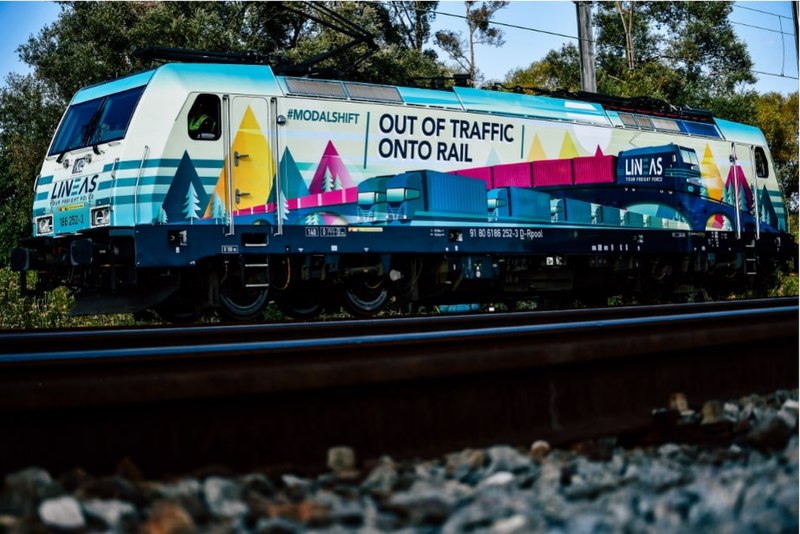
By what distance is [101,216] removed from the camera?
37.6 ft

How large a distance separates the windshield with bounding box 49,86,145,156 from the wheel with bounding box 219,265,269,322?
2.05 meters

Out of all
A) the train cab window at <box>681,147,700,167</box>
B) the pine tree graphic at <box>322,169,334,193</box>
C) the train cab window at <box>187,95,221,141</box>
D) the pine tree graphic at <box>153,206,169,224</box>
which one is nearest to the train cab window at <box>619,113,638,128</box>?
the train cab window at <box>681,147,700,167</box>

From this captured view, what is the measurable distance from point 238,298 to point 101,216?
1.86 m

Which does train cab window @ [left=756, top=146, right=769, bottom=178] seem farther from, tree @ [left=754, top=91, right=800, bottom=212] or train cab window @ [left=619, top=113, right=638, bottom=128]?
tree @ [left=754, top=91, right=800, bottom=212]

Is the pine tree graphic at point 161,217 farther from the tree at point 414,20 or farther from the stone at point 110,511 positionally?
the tree at point 414,20

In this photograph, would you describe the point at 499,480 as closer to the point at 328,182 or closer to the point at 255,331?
the point at 255,331

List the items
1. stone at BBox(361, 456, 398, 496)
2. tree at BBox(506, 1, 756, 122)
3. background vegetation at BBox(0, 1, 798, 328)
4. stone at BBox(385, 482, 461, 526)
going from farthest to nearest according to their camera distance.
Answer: tree at BBox(506, 1, 756, 122) < background vegetation at BBox(0, 1, 798, 328) < stone at BBox(361, 456, 398, 496) < stone at BBox(385, 482, 461, 526)

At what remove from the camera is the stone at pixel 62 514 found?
3.10 meters

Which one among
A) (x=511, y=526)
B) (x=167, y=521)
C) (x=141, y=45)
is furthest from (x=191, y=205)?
(x=141, y=45)

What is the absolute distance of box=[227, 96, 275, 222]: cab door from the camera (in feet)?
38.5

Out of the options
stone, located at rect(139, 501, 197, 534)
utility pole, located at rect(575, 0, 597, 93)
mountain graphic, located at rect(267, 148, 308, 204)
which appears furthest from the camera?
utility pole, located at rect(575, 0, 597, 93)

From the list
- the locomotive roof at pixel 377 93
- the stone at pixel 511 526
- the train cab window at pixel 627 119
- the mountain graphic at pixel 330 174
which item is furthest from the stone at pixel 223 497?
Answer: the train cab window at pixel 627 119

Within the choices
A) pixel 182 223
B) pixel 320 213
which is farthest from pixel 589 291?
pixel 182 223

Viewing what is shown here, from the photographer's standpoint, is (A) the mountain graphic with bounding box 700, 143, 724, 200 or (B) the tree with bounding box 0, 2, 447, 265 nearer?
(A) the mountain graphic with bounding box 700, 143, 724, 200
